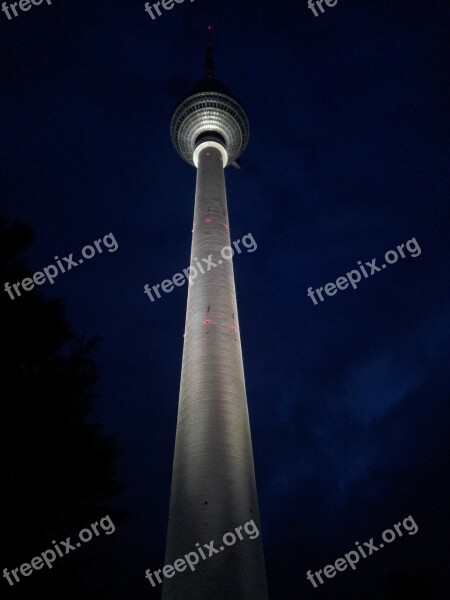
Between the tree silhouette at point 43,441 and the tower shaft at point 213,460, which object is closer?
the tree silhouette at point 43,441

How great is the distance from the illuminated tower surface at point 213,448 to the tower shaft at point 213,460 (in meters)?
0.04

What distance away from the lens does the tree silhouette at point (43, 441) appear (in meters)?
17.0

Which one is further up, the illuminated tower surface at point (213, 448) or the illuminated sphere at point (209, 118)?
the illuminated sphere at point (209, 118)

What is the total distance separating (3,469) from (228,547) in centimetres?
901

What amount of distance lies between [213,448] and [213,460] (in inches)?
24.1

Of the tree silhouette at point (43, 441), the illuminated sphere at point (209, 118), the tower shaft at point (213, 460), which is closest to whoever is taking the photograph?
the tree silhouette at point (43, 441)

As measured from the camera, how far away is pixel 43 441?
18938 mm

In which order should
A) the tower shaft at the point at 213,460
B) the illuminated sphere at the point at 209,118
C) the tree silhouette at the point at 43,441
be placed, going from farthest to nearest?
the illuminated sphere at the point at 209,118
the tower shaft at the point at 213,460
the tree silhouette at the point at 43,441

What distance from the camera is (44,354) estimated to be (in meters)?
21.0

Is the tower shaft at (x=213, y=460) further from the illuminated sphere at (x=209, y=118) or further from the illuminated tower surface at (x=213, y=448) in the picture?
the illuminated sphere at (x=209, y=118)

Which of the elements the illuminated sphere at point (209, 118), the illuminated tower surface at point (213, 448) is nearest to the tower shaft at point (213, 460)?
the illuminated tower surface at point (213, 448)

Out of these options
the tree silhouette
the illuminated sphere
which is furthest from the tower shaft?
the illuminated sphere

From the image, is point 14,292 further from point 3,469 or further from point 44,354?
point 3,469

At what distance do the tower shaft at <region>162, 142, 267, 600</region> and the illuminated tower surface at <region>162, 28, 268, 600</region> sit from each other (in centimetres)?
4
